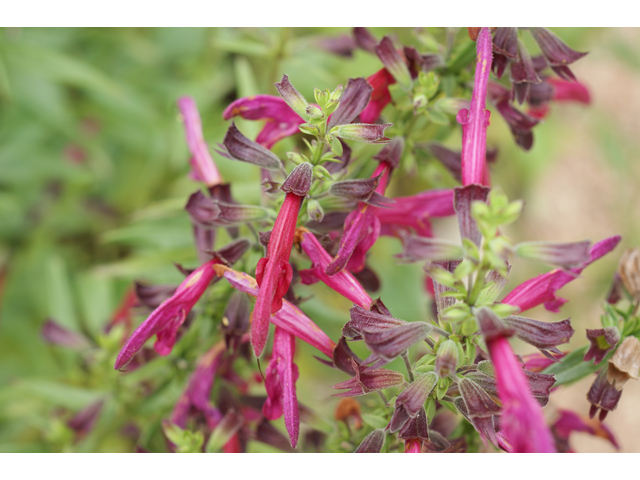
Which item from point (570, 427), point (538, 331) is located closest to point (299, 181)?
point (538, 331)

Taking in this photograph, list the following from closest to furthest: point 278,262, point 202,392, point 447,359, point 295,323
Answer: point 447,359 → point 278,262 → point 295,323 → point 202,392

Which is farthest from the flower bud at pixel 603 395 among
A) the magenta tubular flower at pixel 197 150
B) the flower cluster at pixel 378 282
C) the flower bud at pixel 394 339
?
the magenta tubular flower at pixel 197 150

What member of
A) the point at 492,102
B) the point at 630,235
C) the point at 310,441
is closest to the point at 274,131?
the point at 492,102

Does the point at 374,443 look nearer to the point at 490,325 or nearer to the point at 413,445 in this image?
the point at 413,445

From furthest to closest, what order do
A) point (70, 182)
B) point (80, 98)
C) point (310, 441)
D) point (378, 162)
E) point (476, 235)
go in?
1. point (80, 98)
2. point (70, 182)
3. point (310, 441)
4. point (378, 162)
5. point (476, 235)

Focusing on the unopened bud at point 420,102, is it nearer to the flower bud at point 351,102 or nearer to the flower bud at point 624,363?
the flower bud at point 351,102

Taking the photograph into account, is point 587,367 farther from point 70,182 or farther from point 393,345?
point 70,182

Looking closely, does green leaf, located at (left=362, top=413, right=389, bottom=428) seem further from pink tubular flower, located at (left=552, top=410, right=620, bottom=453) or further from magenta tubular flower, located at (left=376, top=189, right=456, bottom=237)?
pink tubular flower, located at (left=552, top=410, right=620, bottom=453)
